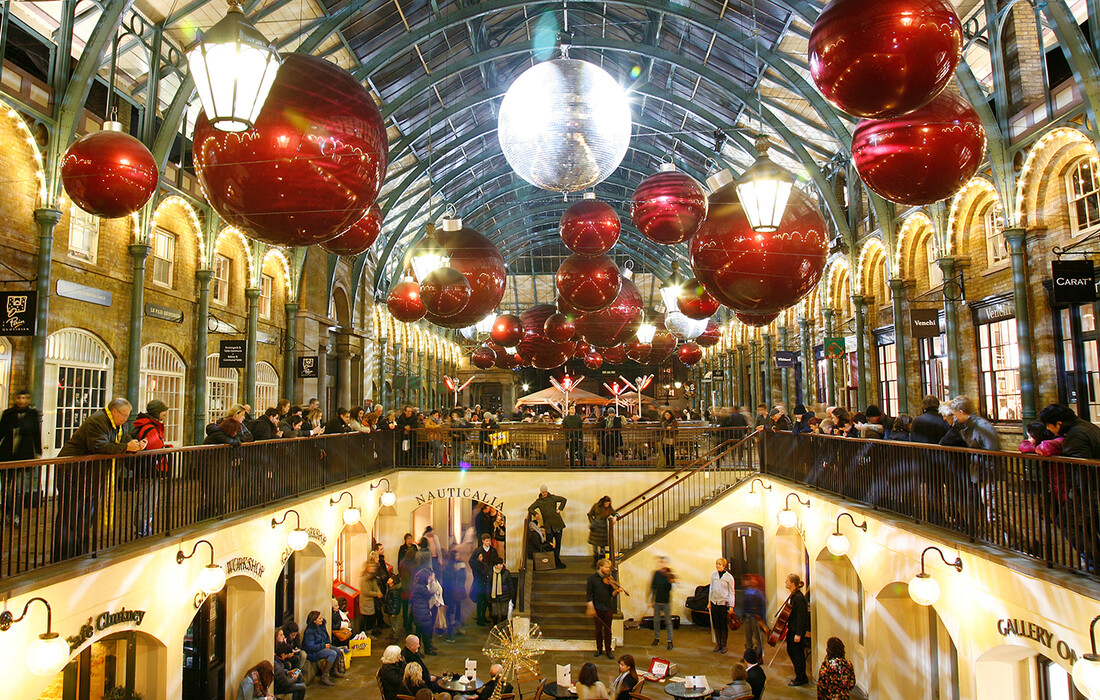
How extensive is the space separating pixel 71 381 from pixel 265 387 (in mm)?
6410

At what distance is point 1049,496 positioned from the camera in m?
5.22

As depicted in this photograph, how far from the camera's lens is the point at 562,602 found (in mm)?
13344

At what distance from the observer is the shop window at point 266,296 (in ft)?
56.0

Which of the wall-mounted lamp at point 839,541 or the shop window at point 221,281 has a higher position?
the shop window at point 221,281

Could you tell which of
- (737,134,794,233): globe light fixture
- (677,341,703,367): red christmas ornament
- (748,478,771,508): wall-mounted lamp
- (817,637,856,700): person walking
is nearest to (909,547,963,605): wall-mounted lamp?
(817,637,856,700): person walking

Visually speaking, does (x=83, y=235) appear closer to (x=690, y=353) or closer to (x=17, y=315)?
(x=17, y=315)

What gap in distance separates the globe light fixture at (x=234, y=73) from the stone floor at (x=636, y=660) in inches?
368

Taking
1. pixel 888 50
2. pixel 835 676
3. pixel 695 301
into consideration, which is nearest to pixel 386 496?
pixel 695 301

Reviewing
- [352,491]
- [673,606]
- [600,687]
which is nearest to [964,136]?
[600,687]

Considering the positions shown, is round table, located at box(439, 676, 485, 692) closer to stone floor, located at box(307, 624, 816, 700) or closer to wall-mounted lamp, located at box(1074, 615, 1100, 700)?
stone floor, located at box(307, 624, 816, 700)

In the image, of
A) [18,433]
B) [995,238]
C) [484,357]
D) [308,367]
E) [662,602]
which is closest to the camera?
[18,433]

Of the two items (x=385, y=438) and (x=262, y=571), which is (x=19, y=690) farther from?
(x=385, y=438)

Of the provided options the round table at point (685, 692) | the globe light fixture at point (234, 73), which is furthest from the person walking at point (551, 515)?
the globe light fixture at point (234, 73)

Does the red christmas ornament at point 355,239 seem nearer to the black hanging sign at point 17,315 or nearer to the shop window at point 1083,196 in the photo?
the black hanging sign at point 17,315
